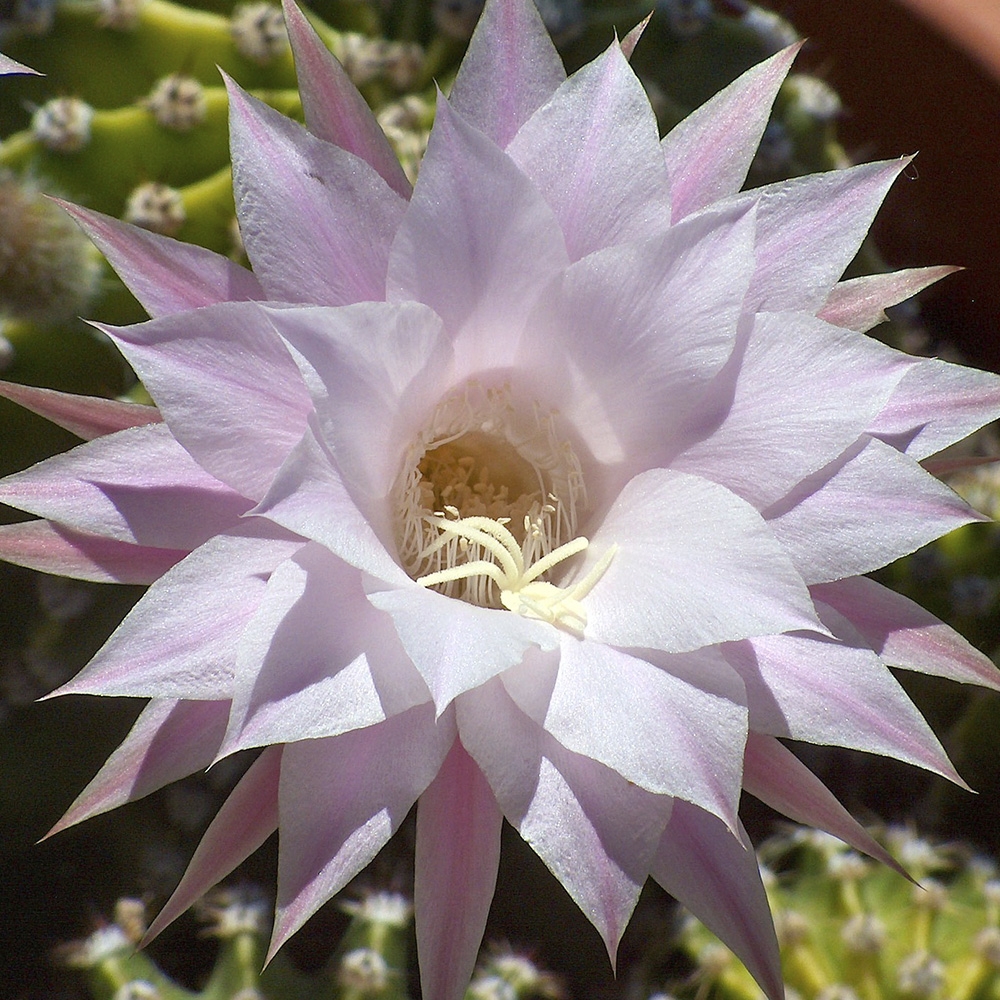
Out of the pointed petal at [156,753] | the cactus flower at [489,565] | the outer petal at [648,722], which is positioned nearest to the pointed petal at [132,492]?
the cactus flower at [489,565]

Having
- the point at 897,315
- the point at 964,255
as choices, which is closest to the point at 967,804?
the point at 897,315

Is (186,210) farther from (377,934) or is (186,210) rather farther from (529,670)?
(377,934)

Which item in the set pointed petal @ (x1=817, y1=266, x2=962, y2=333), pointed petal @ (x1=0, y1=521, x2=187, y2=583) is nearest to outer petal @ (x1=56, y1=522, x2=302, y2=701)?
pointed petal @ (x1=0, y1=521, x2=187, y2=583)

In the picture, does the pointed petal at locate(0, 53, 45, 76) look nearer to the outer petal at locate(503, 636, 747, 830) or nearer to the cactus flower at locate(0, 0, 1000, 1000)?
the cactus flower at locate(0, 0, 1000, 1000)

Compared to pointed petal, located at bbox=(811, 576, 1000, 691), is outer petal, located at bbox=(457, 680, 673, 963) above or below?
below

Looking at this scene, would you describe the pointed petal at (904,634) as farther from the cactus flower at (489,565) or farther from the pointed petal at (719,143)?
the pointed petal at (719,143)

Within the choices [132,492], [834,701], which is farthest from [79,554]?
[834,701]
